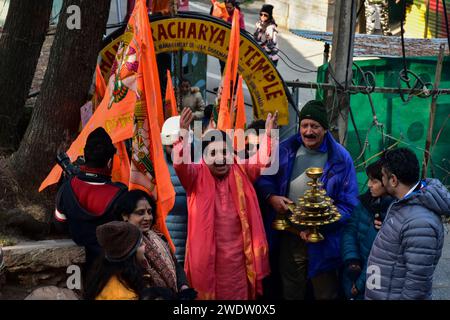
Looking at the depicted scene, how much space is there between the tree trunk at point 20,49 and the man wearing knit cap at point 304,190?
309 cm

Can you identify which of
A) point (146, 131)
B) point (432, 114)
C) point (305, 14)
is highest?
point (305, 14)

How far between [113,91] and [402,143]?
4218mm

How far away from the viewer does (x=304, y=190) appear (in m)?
6.04

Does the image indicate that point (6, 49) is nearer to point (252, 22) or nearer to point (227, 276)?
point (227, 276)

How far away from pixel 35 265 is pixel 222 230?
1461mm

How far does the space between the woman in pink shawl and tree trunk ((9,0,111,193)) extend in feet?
5.36

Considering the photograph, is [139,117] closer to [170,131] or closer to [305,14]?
[170,131]

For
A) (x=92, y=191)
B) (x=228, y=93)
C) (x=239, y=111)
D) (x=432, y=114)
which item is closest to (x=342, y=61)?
(x=432, y=114)

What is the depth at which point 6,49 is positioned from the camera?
812 cm

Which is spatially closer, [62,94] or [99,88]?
[99,88]

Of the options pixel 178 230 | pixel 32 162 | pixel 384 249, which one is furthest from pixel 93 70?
pixel 384 249

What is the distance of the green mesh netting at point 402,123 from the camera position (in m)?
9.05

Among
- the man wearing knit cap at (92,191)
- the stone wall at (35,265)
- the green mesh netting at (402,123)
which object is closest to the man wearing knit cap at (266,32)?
the green mesh netting at (402,123)

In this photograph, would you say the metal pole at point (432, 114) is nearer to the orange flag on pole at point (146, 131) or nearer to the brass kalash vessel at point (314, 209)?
the brass kalash vessel at point (314, 209)
